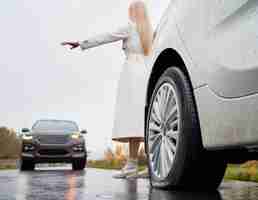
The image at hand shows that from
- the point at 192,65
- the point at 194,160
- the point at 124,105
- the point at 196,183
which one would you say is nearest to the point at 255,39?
the point at 192,65

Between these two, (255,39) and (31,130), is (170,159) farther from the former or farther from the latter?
(31,130)

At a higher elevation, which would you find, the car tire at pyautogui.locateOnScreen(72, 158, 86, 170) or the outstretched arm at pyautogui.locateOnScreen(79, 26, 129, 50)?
the outstretched arm at pyautogui.locateOnScreen(79, 26, 129, 50)

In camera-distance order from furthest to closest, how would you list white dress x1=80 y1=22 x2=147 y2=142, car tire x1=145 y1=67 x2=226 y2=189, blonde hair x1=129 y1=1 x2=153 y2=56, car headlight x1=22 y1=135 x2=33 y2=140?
car headlight x1=22 y1=135 x2=33 y2=140
blonde hair x1=129 y1=1 x2=153 y2=56
white dress x1=80 y1=22 x2=147 y2=142
car tire x1=145 y1=67 x2=226 y2=189

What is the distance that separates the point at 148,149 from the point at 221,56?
1.25 m

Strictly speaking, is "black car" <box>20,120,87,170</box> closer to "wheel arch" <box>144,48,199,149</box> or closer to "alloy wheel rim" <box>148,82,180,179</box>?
"wheel arch" <box>144,48,199,149</box>

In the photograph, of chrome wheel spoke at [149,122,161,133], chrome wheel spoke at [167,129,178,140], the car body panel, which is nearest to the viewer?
the car body panel

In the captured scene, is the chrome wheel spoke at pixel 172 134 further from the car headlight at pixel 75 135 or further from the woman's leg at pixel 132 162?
the car headlight at pixel 75 135

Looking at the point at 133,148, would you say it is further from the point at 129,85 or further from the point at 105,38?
the point at 105,38

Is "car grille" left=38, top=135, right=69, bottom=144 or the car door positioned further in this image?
"car grille" left=38, top=135, right=69, bottom=144

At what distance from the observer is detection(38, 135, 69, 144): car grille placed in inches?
454

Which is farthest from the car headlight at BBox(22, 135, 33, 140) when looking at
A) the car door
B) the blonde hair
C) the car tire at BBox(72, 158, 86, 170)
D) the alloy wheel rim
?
the car door

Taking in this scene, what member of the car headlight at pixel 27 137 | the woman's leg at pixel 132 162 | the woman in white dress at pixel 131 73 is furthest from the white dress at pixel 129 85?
the car headlight at pixel 27 137

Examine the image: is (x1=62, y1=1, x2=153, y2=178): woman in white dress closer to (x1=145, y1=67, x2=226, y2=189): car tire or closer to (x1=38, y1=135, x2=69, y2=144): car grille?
(x1=145, y1=67, x2=226, y2=189): car tire

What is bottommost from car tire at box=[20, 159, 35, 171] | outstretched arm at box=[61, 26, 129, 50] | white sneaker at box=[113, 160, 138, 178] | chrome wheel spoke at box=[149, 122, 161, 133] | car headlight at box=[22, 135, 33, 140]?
car tire at box=[20, 159, 35, 171]
